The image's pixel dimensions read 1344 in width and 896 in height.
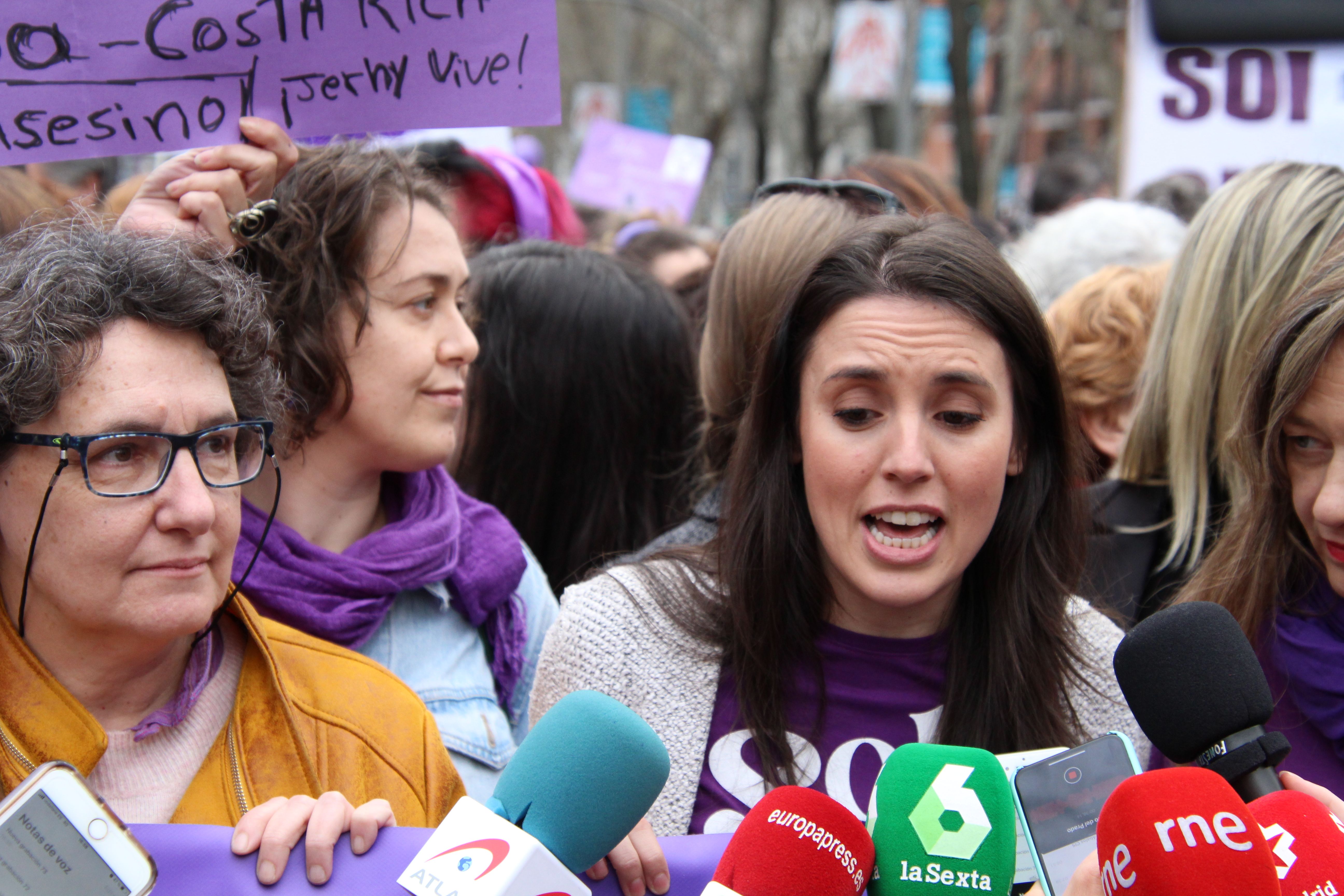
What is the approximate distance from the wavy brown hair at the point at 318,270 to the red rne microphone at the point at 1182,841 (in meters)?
1.94

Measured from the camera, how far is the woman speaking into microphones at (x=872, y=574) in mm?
2203

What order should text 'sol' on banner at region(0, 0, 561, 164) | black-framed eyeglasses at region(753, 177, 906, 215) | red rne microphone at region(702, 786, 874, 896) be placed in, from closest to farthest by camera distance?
red rne microphone at region(702, 786, 874, 896) → text 'sol' on banner at region(0, 0, 561, 164) → black-framed eyeglasses at region(753, 177, 906, 215)

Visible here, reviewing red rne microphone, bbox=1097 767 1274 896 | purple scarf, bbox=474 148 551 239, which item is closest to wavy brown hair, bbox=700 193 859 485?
red rne microphone, bbox=1097 767 1274 896

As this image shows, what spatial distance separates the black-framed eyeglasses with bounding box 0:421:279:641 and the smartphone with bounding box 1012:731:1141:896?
1.20 m

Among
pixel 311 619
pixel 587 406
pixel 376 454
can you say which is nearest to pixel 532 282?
pixel 587 406

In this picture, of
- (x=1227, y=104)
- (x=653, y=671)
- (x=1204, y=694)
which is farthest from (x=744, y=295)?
(x=1227, y=104)

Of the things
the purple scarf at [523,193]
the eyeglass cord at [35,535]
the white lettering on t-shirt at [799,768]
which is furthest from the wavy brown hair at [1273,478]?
the purple scarf at [523,193]

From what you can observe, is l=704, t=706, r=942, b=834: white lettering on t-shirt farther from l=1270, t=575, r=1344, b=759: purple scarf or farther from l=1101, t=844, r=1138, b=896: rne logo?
l=1101, t=844, r=1138, b=896: rne logo

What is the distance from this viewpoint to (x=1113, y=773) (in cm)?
158

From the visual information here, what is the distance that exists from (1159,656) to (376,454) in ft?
5.90

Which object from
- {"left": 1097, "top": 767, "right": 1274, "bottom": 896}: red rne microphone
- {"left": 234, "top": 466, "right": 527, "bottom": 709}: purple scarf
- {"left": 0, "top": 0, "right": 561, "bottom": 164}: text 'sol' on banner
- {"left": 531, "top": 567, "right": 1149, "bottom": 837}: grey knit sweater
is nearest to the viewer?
{"left": 1097, "top": 767, "right": 1274, "bottom": 896}: red rne microphone

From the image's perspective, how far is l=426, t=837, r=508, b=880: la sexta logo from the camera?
1.36 metres

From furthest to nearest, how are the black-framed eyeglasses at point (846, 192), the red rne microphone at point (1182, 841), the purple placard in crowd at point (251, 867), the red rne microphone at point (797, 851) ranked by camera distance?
1. the black-framed eyeglasses at point (846, 192)
2. the purple placard in crowd at point (251, 867)
3. the red rne microphone at point (797, 851)
4. the red rne microphone at point (1182, 841)

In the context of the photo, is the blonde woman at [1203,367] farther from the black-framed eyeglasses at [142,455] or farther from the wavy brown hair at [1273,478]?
the black-framed eyeglasses at [142,455]
